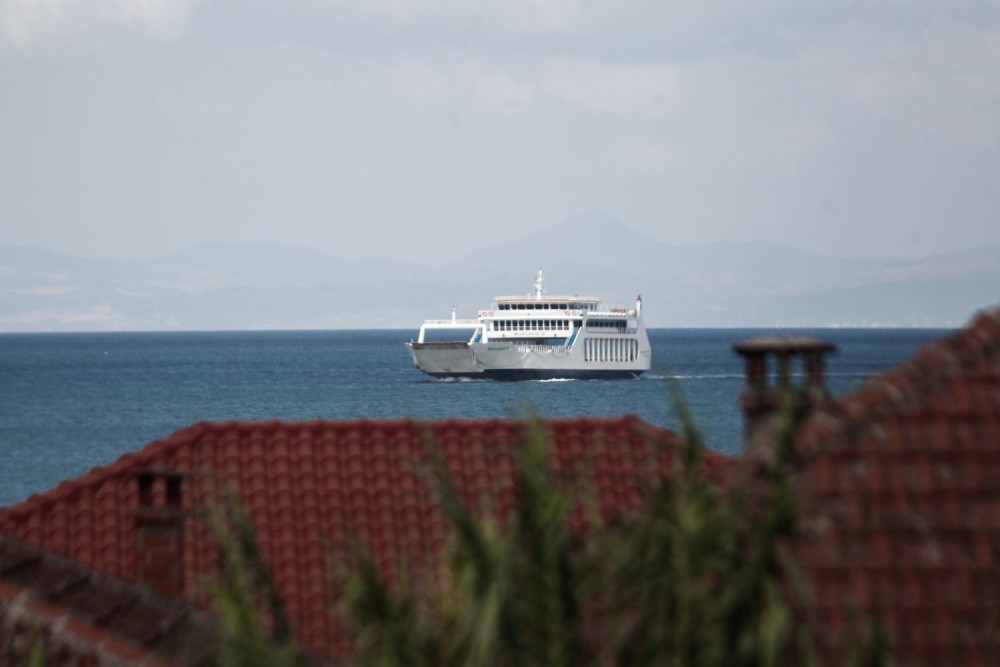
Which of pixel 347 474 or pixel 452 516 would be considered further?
pixel 347 474

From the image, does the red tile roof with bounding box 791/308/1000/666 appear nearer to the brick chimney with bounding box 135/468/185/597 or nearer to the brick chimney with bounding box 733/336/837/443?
the brick chimney with bounding box 733/336/837/443

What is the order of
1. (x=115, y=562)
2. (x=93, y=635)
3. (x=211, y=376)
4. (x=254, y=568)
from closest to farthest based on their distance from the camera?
1. (x=254, y=568)
2. (x=93, y=635)
3. (x=115, y=562)
4. (x=211, y=376)

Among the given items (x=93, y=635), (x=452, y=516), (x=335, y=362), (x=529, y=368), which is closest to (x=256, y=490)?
(x=93, y=635)

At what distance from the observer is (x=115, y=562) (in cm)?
1462

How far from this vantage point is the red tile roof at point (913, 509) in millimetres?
7406

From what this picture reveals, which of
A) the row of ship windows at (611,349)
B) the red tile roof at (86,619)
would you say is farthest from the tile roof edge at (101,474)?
the row of ship windows at (611,349)

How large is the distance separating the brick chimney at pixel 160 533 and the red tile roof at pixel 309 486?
0.53ft

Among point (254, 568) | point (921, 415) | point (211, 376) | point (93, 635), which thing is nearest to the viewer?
point (254, 568)

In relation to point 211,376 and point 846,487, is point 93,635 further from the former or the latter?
point 211,376

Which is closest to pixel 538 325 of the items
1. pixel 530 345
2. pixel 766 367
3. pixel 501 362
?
pixel 530 345

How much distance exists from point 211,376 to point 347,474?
406 ft

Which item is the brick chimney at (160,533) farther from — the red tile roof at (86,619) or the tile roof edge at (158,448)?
the red tile roof at (86,619)

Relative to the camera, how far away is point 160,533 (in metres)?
14.2

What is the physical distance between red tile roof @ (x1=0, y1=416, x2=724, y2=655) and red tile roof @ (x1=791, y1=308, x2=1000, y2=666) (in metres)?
5.91
